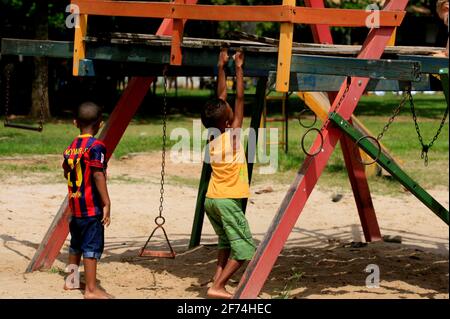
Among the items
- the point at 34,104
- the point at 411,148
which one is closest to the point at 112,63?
the point at 411,148

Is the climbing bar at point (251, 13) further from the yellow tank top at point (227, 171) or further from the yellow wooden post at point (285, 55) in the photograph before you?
the yellow tank top at point (227, 171)

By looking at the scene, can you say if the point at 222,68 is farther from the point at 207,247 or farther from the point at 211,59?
the point at 207,247

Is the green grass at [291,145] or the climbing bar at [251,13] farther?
the green grass at [291,145]

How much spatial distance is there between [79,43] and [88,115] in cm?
87

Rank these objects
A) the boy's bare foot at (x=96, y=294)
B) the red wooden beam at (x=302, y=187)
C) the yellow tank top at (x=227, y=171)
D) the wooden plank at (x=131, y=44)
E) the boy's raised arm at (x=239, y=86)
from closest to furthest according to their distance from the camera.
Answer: the red wooden beam at (x=302, y=187)
the boy's raised arm at (x=239, y=86)
the boy's bare foot at (x=96, y=294)
the yellow tank top at (x=227, y=171)
the wooden plank at (x=131, y=44)

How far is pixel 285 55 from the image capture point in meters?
6.33

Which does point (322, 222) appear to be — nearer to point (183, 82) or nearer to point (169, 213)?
point (169, 213)

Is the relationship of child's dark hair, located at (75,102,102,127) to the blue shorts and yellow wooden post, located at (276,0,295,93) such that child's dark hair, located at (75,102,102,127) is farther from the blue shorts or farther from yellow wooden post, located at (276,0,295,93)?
yellow wooden post, located at (276,0,295,93)

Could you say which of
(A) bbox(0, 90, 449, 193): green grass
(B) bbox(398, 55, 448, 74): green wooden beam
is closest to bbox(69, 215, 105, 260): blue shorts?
(B) bbox(398, 55, 448, 74): green wooden beam

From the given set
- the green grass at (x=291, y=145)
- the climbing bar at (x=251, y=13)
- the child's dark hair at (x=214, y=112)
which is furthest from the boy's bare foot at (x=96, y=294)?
the green grass at (x=291, y=145)

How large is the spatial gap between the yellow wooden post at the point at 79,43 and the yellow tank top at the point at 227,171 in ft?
4.60

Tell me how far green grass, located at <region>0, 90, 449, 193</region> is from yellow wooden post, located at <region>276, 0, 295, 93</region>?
7265 millimetres

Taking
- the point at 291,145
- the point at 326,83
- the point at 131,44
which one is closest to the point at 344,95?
the point at 326,83

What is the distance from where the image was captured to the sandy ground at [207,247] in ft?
24.3
